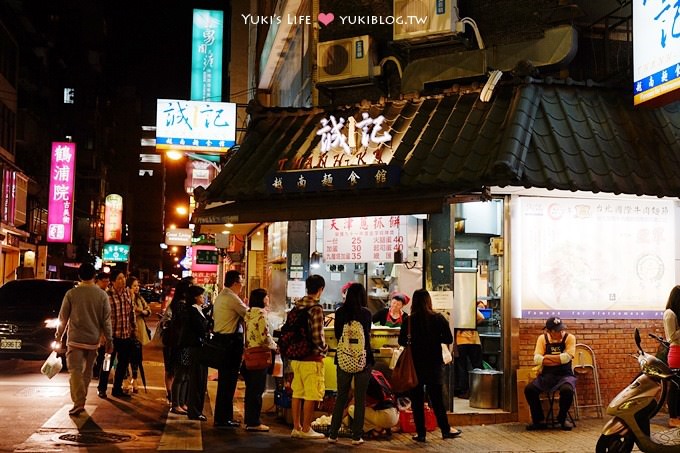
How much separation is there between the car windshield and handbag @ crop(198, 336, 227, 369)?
26.6 ft

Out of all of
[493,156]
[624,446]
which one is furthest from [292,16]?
[624,446]

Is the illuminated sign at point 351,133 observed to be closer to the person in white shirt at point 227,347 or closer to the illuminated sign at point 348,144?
the illuminated sign at point 348,144

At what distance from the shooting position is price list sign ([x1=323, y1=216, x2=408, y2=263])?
13.6m

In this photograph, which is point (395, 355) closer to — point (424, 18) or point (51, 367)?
point (51, 367)

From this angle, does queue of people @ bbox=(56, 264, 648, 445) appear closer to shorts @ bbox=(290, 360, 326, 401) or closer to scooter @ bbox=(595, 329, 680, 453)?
shorts @ bbox=(290, 360, 326, 401)

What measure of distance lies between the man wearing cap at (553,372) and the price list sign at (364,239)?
11.3 feet

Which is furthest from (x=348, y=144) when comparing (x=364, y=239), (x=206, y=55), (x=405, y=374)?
(x=206, y=55)

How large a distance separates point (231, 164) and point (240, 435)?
6.01 m

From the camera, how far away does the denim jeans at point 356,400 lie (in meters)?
9.78

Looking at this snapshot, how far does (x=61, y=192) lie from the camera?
40.3 metres

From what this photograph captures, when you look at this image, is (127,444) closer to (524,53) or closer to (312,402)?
(312,402)

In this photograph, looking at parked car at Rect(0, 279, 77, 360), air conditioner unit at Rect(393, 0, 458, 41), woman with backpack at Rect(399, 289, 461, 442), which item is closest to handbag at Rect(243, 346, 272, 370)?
woman with backpack at Rect(399, 289, 461, 442)

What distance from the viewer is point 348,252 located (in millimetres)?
14203

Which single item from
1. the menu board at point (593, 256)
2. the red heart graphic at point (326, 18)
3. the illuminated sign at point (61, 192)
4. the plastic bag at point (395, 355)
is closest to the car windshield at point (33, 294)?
the red heart graphic at point (326, 18)
